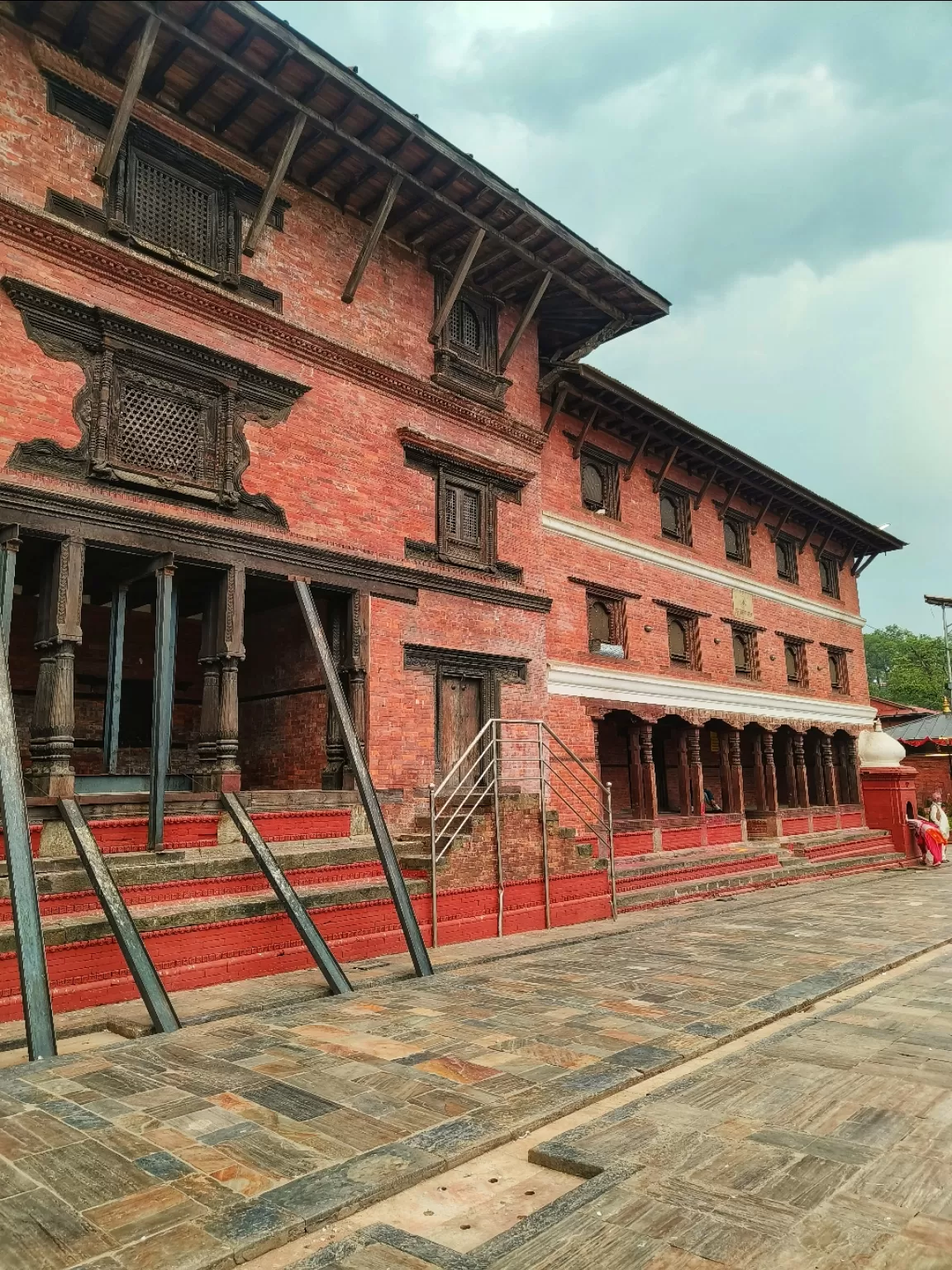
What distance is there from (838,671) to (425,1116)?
2367cm

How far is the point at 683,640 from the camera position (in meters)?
19.0

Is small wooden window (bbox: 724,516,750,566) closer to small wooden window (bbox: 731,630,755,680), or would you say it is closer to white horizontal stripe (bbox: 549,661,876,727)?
small wooden window (bbox: 731,630,755,680)

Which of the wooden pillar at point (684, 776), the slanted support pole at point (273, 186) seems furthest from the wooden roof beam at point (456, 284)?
the wooden pillar at point (684, 776)

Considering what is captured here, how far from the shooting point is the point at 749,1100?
4398 mm

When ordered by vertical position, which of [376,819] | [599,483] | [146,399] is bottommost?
[376,819]

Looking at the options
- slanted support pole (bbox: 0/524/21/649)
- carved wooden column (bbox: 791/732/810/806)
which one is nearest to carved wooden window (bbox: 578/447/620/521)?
carved wooden column (bbox: 791/732/810/806)

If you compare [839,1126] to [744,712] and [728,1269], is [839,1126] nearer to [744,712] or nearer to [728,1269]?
[728,1269]

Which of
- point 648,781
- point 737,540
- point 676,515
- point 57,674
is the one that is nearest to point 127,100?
point 57,674

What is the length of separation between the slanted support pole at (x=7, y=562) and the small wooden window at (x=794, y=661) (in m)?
19.3

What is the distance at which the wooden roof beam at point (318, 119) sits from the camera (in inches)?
362

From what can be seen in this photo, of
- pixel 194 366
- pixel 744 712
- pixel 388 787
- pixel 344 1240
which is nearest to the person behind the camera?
pixel 344 1240

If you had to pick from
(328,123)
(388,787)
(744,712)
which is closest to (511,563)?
(388,787)

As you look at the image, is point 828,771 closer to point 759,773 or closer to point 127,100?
point 759,773

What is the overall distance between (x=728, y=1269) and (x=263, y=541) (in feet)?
29.6
